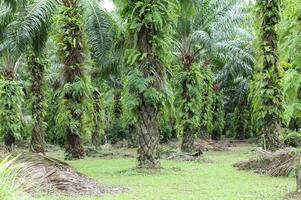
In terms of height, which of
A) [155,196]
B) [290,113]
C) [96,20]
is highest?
[96,20]

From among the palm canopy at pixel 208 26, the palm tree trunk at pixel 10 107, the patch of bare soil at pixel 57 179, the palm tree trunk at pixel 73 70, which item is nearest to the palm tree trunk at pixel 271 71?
the palm canopy at pixel 208 26

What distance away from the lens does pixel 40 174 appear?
34.1 ft

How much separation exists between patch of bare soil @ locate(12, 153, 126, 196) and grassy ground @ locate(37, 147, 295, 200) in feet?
1.58

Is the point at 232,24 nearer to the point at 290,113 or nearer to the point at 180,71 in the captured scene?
the point at 180,71

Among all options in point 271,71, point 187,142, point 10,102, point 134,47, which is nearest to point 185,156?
point 187,142

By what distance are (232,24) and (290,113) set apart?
13931mm

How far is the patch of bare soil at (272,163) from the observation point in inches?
552

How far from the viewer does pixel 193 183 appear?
500 inches

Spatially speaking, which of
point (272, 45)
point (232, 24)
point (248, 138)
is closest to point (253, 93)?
point (272, 45)

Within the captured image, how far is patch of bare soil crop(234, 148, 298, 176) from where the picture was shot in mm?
14026

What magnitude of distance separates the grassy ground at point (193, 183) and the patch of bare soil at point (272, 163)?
0.40 metres

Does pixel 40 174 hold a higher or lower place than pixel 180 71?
lower

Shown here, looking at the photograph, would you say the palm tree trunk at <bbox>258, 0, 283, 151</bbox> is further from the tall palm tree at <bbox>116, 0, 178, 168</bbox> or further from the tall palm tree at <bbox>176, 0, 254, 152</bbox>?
the tall palm tree at <bbox>116, 0, 178, 168</bbox>

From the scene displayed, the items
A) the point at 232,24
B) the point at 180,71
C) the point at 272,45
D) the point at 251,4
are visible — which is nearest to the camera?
the point at 272,45
